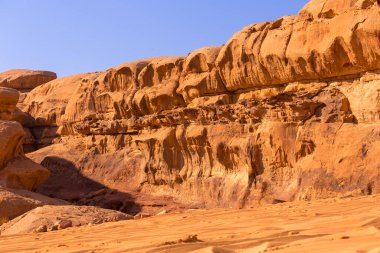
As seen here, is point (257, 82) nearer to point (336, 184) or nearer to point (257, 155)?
point (257, 155)

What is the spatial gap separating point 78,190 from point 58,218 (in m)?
11.2

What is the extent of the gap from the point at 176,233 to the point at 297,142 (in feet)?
27.3

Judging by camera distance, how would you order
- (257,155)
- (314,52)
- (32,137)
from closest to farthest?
(314,52) → (257,155) → (32,137)

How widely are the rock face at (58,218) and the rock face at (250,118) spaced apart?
4737 mm

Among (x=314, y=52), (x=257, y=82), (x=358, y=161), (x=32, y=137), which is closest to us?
(x=358, y=161)

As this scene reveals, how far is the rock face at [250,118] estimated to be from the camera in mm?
12305

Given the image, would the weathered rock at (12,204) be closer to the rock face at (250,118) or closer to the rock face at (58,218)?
the rock face at (58,218)

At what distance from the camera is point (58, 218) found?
10.4m

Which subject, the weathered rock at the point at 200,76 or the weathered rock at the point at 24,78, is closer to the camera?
the weathered rock at the point at 200,76

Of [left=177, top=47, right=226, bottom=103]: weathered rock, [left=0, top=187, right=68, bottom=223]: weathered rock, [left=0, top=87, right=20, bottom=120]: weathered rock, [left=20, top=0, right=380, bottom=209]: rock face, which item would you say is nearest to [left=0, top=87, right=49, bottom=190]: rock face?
[left=20, top=0, right=380, bottom=209]: rock face

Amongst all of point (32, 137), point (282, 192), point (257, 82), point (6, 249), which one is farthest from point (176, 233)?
point (32, 137)

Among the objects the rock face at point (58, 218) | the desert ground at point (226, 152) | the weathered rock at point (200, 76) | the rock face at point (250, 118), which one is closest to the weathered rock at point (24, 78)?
the desert ground at point (226, 152)

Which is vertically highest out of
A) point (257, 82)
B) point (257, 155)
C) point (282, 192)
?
point (257, 82)

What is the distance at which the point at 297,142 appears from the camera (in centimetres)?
1357
